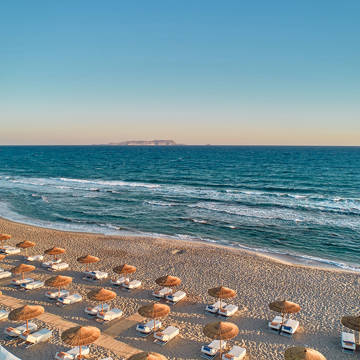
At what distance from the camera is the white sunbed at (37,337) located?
13805 mm

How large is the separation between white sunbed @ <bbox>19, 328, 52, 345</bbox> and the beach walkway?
897 mm

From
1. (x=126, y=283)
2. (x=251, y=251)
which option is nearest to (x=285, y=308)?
(x=126, y=283)

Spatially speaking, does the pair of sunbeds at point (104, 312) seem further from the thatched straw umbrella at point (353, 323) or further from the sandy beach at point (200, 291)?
the thatched straw umbrella at point (353, 323)

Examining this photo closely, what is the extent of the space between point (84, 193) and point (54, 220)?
1583 cm

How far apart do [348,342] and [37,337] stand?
534 inches

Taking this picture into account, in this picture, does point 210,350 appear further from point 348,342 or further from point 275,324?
point 348,342

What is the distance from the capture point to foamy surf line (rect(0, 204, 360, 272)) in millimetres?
25031

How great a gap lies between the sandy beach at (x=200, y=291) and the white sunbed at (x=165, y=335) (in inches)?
9.8

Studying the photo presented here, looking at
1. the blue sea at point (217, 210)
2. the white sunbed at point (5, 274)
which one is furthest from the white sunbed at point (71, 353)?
the blue sea at point (217, 210)

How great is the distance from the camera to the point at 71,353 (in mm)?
13000

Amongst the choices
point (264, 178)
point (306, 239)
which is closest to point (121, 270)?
point (306, 239)

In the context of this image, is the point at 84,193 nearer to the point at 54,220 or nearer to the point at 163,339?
the point at 54,220

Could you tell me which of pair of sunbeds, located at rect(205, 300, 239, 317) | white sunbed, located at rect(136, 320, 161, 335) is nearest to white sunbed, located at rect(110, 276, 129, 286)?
white sunbed, located at rect(136, 320, 161, 335)

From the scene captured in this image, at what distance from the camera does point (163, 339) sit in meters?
14.1
